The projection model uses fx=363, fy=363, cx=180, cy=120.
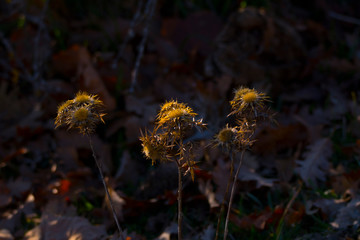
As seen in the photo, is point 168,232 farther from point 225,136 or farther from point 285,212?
point 225,136

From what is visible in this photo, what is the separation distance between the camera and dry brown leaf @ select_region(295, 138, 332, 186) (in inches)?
91.4

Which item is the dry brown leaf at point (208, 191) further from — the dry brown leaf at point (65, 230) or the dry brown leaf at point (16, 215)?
the dry brown leaf at point (16, 215)

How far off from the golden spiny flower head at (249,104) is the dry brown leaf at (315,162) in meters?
1.08

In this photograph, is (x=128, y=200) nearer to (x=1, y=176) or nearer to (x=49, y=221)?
(x=49, y=221)

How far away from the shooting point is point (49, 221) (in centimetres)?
208

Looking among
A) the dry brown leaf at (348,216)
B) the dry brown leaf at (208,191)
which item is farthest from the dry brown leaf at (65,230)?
the dry brown leaf at (348,216)

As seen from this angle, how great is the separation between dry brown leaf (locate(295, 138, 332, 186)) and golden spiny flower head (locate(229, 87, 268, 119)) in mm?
1076

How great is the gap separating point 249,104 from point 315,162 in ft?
4.04

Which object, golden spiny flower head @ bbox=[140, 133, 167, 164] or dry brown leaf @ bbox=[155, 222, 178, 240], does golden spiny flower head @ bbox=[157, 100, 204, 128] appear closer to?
golden spiny flower head @ bbox=[140, 133, 167, 164]

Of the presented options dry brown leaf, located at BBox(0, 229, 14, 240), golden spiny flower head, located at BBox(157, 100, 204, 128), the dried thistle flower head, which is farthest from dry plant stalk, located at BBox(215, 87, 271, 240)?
dry brown leaf, located at BBox(0, 229, 14, 240)

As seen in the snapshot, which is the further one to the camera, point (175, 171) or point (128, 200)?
point (175, 171)

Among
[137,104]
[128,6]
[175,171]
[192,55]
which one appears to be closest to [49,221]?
[175,171]

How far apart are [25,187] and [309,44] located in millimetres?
3007

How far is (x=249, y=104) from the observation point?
4.58 ft
